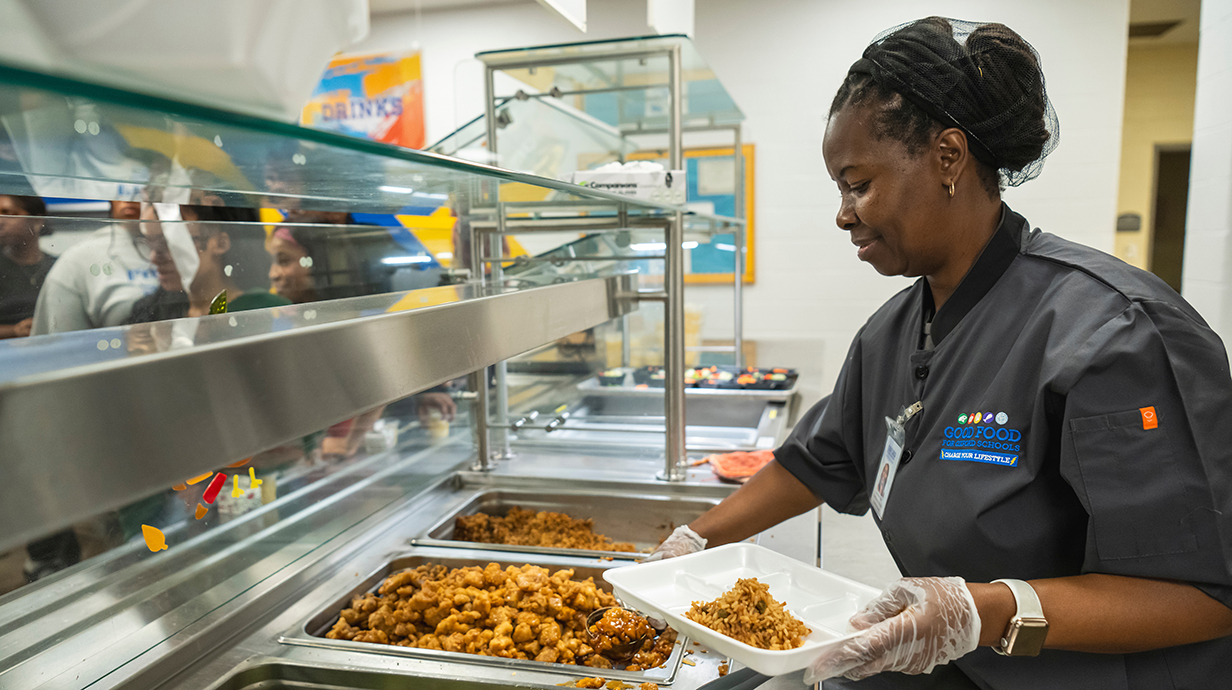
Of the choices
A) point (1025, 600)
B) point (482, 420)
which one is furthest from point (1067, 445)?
point (482, 420)

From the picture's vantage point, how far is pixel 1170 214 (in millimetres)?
8438

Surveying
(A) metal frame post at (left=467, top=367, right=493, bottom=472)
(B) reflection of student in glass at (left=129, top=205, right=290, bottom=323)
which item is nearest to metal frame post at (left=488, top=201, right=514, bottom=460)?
(A) metal frame post at (left=467, top=367, right=493, bottom=472)

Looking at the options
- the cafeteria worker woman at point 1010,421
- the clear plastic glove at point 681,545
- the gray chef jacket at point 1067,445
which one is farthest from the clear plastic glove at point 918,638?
the clear plastic glove at point 681,545

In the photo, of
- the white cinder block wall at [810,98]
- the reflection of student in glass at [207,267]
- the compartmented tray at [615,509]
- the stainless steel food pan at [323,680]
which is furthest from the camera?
the white cinder block wall at [810,98]

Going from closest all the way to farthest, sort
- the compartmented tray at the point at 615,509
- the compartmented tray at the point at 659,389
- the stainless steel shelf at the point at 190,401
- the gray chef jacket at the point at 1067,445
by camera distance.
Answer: the stainless steel shelf at the point at 190,401, the gray chef jacket at the point at 1067,445, the compartmented tray at the point at 615,509, the compartmented tray at the point at 659,389

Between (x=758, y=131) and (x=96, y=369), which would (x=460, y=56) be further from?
(x=96, y=369)

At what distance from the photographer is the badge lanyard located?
3.84ft

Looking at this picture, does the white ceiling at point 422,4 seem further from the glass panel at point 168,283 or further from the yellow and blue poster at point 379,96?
the glass panel at point 168,283

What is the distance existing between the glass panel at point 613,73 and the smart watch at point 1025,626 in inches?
58.8

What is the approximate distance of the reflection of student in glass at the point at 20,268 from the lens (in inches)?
39.0

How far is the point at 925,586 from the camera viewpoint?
0.92 metres

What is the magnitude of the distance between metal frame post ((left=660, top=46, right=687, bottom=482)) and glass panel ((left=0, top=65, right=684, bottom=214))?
2.66 feet

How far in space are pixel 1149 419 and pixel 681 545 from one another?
2.39 feet

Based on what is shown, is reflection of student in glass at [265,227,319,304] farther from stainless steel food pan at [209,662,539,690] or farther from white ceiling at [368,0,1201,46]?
white ceiling at [368,0,1201,46]
